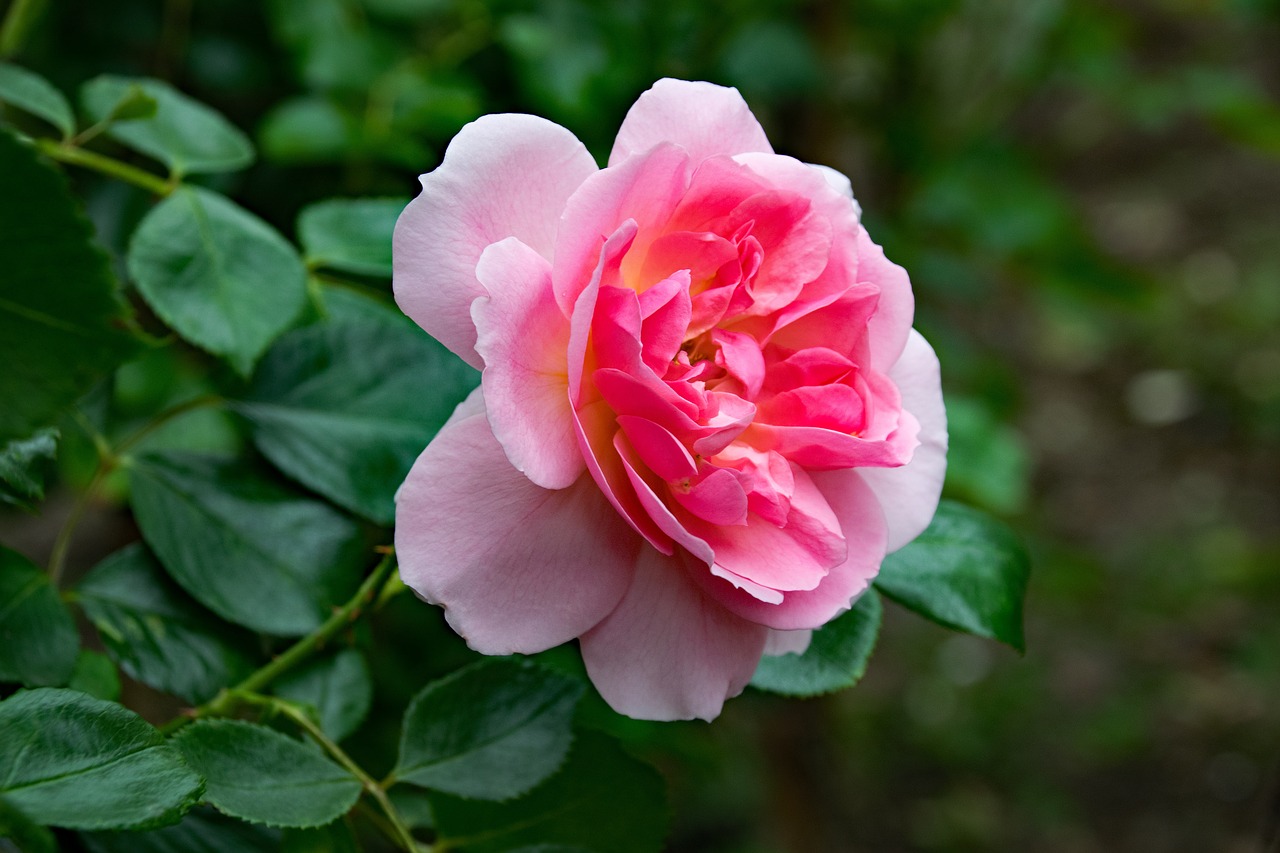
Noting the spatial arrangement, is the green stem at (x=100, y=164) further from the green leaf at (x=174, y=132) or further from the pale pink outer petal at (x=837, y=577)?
the pale pink outer petal at (x=837, y=577)

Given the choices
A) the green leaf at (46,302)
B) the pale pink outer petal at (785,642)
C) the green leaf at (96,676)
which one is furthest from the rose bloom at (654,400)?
the green leaf at (96,676)

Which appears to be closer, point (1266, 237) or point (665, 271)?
point (665, 271)

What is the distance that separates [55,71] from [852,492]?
2.93ft

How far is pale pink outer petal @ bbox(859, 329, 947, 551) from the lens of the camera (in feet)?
1.45

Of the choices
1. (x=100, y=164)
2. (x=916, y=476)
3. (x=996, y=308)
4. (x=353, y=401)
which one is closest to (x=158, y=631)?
(x=353, y=401)

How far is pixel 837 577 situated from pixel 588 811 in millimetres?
170

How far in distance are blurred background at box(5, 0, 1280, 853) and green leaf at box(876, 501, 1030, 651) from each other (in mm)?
248

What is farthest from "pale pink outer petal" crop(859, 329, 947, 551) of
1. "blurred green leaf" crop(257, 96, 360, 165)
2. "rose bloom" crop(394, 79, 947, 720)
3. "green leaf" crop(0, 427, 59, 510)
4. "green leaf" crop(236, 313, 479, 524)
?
"blurred green leaf" crop(257, 96, 360, 165)

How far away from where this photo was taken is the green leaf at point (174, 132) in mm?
587

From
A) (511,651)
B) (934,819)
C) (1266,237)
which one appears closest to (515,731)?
(511,651)

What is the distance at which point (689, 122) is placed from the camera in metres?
0.41

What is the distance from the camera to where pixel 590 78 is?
948 mm

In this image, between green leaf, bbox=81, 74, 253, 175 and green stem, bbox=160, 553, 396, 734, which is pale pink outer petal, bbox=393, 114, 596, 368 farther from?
Answer: green leaf, bbox=81, 74, 253, 175

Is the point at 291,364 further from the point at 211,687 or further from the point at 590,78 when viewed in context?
the point at 590,78
